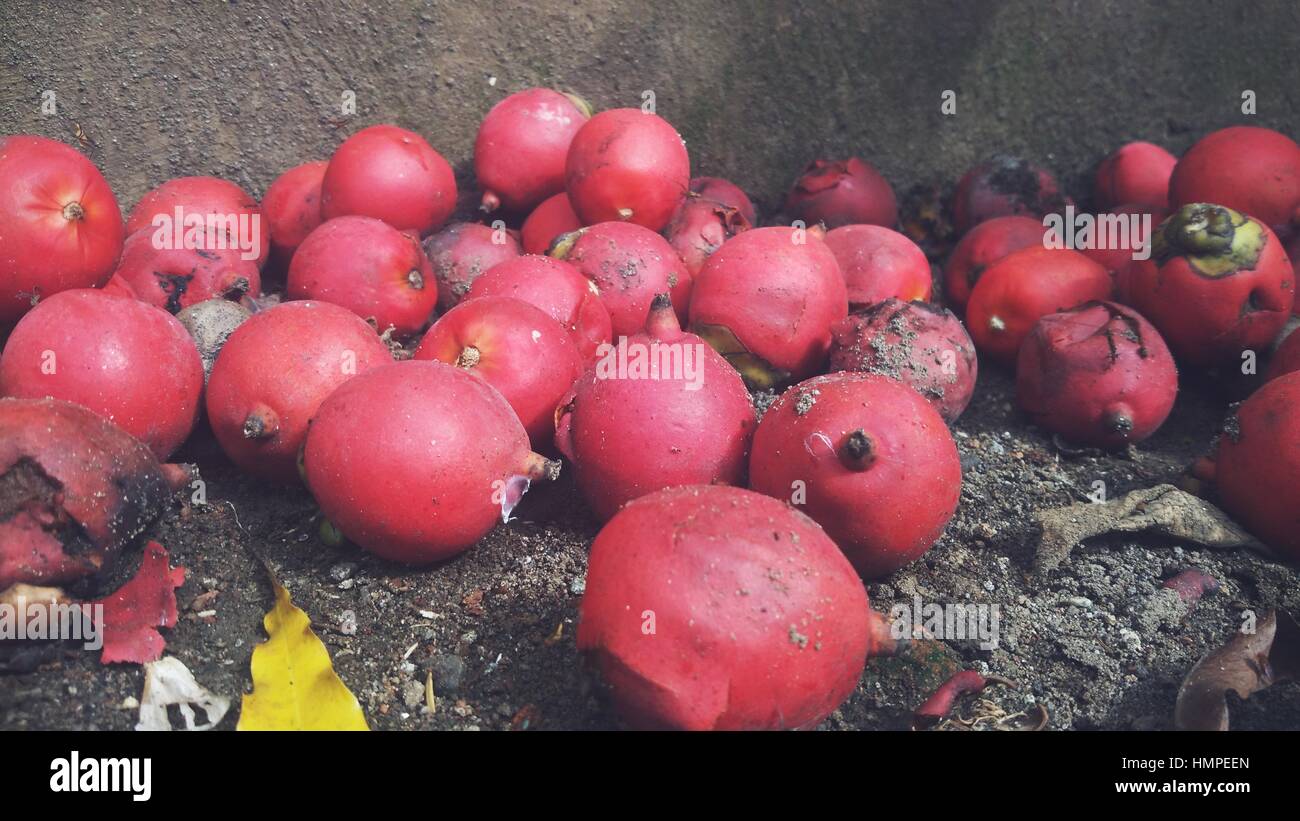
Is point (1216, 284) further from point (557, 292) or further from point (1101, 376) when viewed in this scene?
point (557, 292)

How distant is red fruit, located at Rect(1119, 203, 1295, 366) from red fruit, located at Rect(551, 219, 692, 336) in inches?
71.5

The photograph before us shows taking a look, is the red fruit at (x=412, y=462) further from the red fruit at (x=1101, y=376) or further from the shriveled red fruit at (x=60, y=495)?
the red fruit at (x=1101, y=376)

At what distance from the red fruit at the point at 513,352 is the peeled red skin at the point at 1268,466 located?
6.92 feet

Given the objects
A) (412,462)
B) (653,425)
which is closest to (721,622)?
(653,425)

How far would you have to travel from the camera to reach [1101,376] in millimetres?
3332

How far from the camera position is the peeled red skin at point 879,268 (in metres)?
3.71

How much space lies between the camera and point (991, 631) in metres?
2.67

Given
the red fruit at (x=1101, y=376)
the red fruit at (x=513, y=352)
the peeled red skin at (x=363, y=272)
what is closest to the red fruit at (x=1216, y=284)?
the red fruit at (x=1101, y=376)

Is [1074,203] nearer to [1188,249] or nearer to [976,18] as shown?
[976,18]

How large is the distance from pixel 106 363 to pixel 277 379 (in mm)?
496

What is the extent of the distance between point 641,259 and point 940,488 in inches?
60.3

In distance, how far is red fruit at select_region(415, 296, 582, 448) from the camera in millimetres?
2951

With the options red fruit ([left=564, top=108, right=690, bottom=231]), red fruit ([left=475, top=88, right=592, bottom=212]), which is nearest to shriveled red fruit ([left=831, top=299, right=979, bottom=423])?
red fruit ([left=564, top=108, right=690, bottom=231])
